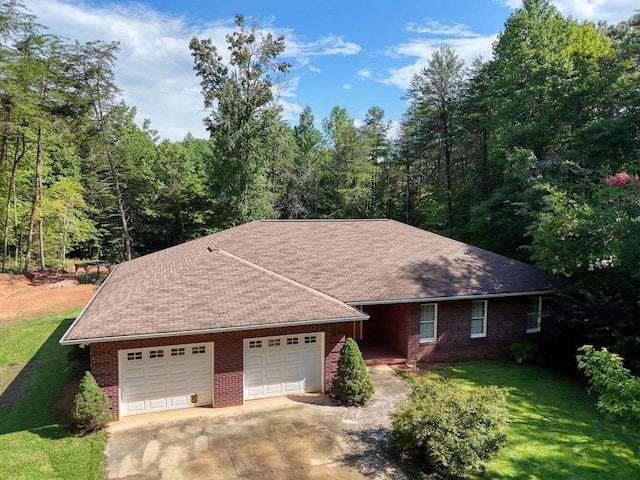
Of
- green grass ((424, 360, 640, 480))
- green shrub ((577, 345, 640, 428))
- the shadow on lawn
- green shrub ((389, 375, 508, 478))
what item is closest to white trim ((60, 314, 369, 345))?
the shadow on lawn

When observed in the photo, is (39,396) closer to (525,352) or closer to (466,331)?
(466,331)

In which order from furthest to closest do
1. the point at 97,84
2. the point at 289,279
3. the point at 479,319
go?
the point at 97,84 < the point at 479,319 < the point at 289,279

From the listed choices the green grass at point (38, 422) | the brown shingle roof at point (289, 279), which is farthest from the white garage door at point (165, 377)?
the green grass at point (38, 422)

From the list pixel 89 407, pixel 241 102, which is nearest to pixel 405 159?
pixel 241 102

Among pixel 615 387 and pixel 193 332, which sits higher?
pixel 615 387

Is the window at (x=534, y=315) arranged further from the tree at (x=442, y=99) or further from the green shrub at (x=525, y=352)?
the tree at (x=442, y=99)

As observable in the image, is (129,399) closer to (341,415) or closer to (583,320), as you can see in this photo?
(341,415)

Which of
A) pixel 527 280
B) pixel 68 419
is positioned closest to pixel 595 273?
pixel 527 280
